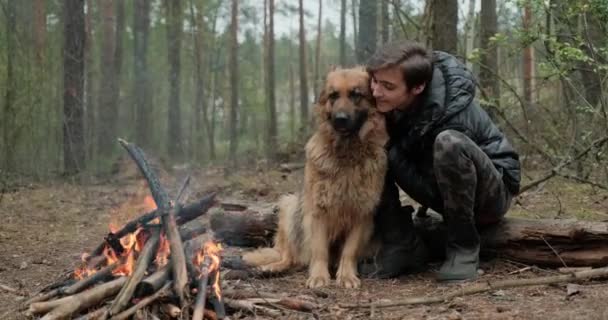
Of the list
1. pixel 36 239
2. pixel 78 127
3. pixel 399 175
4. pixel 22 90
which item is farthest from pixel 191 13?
pixel 399 175

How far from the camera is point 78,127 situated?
13250 mm

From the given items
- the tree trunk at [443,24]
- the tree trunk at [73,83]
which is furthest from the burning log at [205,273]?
the tree trunk at [73,83]

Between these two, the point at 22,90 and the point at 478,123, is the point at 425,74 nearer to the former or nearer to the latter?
the point at 478,123

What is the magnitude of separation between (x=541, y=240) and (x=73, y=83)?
1129 cm

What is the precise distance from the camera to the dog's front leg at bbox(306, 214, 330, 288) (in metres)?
4.57

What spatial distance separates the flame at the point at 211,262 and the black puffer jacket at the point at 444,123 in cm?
152

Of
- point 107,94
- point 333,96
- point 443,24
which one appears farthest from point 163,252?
point 107,94

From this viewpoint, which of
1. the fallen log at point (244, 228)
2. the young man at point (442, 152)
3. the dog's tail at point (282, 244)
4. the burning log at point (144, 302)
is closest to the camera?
the burning log at point (144, 302)

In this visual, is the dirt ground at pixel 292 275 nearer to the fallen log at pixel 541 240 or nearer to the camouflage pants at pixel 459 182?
the fallen log at pixel 541 240

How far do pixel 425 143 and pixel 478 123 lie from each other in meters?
0.41

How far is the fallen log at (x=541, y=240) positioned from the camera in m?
4.29

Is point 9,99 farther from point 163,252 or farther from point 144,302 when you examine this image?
point 144,302

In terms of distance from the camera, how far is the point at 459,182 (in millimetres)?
4184

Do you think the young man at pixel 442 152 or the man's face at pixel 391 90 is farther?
the man's face at pixel 391 90
